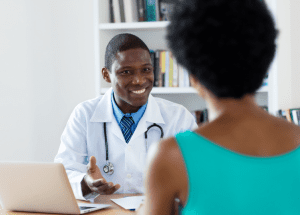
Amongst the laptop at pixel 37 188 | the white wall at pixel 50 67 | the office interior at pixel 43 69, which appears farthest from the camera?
the white wall at pixel 50 67

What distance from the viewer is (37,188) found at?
1263 mm

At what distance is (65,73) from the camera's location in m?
3.10

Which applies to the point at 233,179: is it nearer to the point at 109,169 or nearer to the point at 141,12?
the point at 109,169

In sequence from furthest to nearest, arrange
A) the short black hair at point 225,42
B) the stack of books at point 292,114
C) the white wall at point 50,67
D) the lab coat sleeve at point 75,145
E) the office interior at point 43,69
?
the white wall at point 50,67, the office interior at point 43,69, the stack of books at point 292,114, the lab coat sleeve at point 75,145, the short black hair at point 225,42

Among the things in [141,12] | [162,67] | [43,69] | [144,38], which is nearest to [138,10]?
[141,12]

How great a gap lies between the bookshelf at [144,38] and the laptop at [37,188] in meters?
1.37

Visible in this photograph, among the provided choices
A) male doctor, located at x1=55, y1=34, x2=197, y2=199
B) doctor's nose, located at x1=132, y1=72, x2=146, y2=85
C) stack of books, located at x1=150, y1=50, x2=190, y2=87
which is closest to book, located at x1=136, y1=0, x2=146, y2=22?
stack of books, located at x1=150, y1=50, x2=190, y2=87

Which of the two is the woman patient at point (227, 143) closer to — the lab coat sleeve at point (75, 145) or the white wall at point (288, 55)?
the lab coat sleeve at point (75, 145)

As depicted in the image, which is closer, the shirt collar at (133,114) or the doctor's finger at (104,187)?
the doctor's finger at (104,187)

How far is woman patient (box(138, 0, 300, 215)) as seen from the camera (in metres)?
0.66

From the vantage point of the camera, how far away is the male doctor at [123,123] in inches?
71.0

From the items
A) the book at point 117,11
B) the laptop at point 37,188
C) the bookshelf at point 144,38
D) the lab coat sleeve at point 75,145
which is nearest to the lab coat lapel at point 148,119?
the lab coat sleeve at point 75,145

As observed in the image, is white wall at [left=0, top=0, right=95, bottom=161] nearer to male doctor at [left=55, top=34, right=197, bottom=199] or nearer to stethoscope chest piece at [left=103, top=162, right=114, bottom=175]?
male doctor at [left=55, top=34, right=197, bottom=199]

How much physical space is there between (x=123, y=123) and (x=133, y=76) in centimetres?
23
